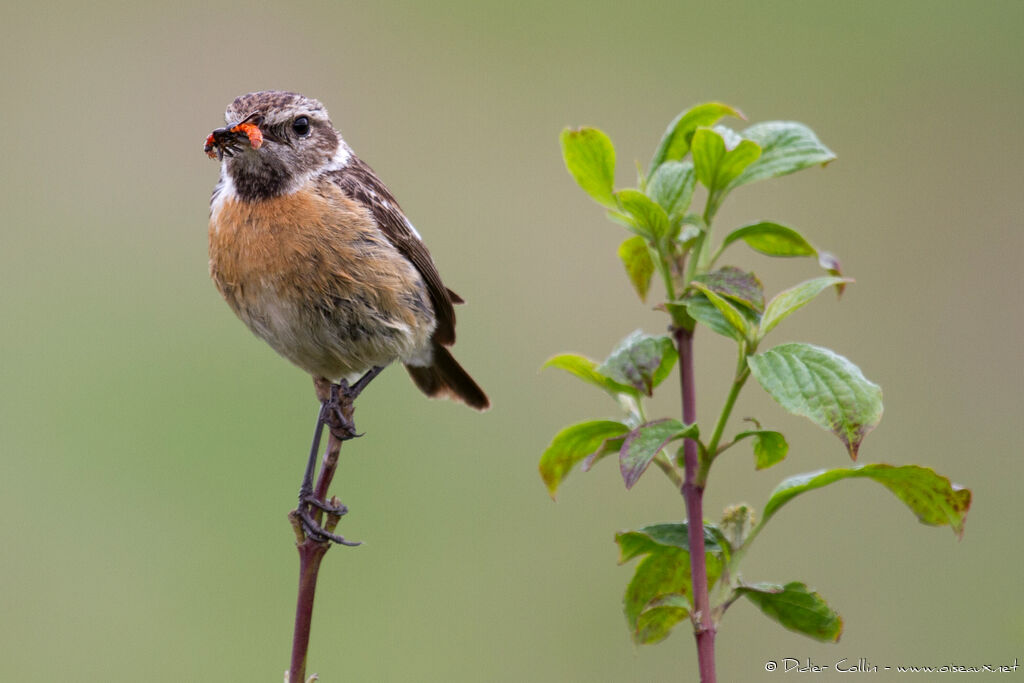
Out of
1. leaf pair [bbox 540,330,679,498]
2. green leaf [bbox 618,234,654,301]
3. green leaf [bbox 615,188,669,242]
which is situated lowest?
leaf pair [bbox 540,330,679,498]

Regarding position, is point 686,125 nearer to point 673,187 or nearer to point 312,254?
point 673,187

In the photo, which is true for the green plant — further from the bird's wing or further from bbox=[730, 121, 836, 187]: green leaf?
the bird's wing

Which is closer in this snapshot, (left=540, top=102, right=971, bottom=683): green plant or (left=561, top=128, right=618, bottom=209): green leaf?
(left=540, top=102, right=971, bottom=683): green plant

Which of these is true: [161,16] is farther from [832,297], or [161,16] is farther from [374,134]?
[832,297]

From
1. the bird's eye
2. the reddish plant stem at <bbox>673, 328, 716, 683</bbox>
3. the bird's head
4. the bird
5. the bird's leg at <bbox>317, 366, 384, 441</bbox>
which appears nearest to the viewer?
the reddish plant stem at <bbox>673, 328, 716, 683</bbox>

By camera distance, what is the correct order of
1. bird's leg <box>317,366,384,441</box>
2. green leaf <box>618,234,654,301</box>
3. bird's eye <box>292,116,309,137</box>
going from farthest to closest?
bird's eye <box>292,116,309,137</box>
bird's leg <box>317,366,384,441</box>
green leaf <box>618,234,654,301</box>

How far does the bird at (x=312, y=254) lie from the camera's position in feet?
9.82

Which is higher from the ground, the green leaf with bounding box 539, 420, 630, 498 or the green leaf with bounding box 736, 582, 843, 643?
the green leaf with bounding box 539, 420, 630, 498

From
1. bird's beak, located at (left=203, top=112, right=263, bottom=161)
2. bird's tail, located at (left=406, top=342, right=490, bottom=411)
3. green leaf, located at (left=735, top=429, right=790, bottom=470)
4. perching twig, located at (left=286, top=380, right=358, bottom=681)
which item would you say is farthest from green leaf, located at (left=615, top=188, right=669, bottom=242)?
bird's tail, located at (left=406, top=342, right=490, bottom=411)

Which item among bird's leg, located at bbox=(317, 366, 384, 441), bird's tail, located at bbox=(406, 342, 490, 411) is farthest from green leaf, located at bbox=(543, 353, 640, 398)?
bird's tail, located at bbox=(406, 342, 490, 411)

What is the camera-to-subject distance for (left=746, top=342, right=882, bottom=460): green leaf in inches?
62.4

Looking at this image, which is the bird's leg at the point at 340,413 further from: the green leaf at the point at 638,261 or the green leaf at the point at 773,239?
the green leaf at the point at 773,239

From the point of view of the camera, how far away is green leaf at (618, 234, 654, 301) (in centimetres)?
197

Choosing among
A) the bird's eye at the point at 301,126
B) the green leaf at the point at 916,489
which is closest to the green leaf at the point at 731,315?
the green leaf at the point at 916,489
